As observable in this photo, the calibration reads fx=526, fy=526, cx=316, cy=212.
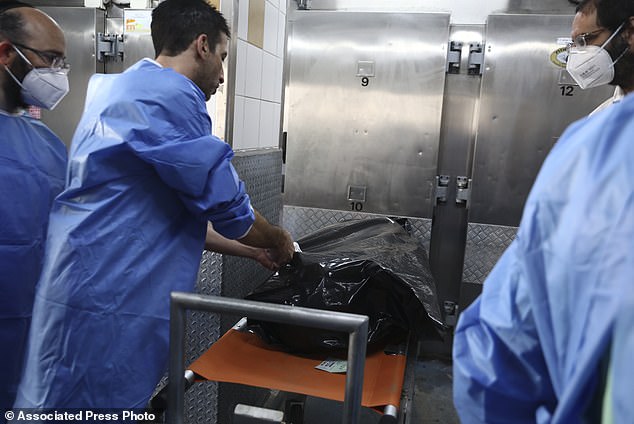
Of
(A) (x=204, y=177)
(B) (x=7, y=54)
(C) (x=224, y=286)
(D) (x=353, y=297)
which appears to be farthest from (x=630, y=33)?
(B) (x=7, y=54)

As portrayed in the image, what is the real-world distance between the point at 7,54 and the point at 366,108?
1.95 meters

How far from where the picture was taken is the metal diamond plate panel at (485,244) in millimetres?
3078

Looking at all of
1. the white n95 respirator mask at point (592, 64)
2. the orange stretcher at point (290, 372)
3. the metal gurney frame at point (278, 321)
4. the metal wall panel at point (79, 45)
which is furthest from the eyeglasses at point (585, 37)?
the metal wall panel at point (79, 45)

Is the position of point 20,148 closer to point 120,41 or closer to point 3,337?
point 3,337

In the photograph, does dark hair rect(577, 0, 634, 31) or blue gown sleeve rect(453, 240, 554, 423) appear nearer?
blue gown sleeve rect(453, 240, 554, 423)

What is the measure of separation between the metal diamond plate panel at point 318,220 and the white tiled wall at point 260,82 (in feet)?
2.53

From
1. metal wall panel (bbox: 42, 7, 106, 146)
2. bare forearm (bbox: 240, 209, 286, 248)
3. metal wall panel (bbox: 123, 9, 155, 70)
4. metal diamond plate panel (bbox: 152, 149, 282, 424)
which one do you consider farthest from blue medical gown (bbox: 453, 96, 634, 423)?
metal wall panel (bbox: 42, 7, 106, 146)

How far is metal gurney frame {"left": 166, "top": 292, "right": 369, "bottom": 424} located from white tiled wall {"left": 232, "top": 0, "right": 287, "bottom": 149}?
1.01m

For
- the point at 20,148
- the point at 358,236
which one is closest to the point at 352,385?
the point at 358,236

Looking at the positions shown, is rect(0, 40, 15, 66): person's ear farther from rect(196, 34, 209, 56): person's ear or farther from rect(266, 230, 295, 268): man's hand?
rect(266, 230, 295, 268): man's hand

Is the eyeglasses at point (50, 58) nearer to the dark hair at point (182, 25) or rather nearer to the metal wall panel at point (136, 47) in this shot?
the dark hair at point (182, 25)

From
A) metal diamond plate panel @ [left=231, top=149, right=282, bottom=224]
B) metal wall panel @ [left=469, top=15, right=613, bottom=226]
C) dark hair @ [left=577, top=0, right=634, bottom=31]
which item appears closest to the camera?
dark hair @ [left=577, top=0, right=634, bottom=31]

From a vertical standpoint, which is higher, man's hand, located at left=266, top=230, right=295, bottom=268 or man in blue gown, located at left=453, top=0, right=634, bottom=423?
man in blue gown, located at left=453, top=0, right=634, bottom=423

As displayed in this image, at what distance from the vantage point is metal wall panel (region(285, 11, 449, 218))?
305 cm
